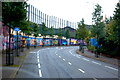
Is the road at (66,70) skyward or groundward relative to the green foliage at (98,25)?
groundward

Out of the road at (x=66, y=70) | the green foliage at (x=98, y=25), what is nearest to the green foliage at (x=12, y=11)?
the road at (x=66, y=70)

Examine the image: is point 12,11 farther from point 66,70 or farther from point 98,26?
point 98,26

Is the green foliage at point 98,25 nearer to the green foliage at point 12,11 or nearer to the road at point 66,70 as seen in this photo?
the road at point 66,70

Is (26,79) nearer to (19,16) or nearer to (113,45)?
(19,16)

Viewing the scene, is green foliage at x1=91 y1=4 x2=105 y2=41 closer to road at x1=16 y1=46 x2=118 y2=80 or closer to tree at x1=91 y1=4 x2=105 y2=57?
tree at x1=91 y1=4 x2=105 y2=57

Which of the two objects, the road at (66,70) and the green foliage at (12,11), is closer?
the road at (66,70)

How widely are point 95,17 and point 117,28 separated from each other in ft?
50.8

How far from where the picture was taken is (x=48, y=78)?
46.0 feet

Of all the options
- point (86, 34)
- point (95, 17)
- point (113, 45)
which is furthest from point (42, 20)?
point (113, 45)

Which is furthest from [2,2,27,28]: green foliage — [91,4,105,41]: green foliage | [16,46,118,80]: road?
[91,4,105,41]: green foliage

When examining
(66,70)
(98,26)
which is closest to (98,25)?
(98,26)

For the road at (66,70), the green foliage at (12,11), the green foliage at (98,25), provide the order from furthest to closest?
the green foliage at (98,25), the green foliage at (12,11), the road at (66,70)

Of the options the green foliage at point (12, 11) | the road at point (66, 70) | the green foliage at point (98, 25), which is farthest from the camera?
the green foliage at point (98, 25)

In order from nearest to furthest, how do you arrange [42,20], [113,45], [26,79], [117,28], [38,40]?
[26,79]
[117,28]
[113,45]
[38,40]
[42,20]
